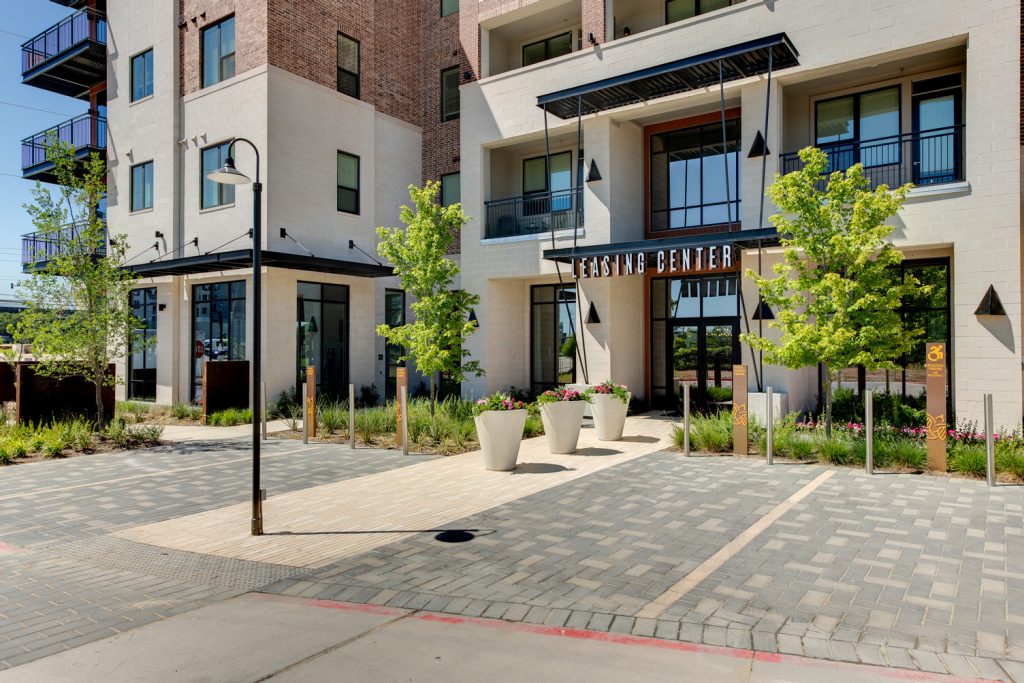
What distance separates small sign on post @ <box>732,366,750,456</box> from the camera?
1208 cm

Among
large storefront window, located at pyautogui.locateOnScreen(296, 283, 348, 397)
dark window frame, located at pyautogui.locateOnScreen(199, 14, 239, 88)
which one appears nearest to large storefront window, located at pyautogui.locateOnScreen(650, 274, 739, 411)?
large storefront window, located at pyautogui.locateOnScreen(296, 283, 348, 397)

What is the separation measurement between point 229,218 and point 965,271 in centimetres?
1947

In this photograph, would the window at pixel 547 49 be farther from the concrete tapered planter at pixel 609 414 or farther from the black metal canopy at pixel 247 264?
the concrete tapered planter at pixel 609 414

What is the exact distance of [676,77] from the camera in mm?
16656

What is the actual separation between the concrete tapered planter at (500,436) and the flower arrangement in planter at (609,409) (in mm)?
3434

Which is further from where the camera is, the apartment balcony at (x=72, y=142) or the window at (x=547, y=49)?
the apartment balcony at (x=72, y=142)

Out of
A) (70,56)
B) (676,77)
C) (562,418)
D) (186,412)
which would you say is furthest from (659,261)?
(70,56)

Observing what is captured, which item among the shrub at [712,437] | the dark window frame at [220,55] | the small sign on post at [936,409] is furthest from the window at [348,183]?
the small sign on post at [936,409]

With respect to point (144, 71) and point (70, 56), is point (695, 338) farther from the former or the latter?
point (70, 56)

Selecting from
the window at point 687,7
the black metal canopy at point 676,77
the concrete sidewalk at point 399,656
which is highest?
the window at point 687,7

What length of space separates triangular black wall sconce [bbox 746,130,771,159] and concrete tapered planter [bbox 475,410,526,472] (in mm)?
9419

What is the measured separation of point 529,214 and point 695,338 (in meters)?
6.75

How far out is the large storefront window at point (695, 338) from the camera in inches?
729

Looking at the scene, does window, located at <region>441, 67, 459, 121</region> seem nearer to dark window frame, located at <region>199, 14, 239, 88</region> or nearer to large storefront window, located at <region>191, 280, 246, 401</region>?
dark window frame, located at <region>199, 14, 239, 88</region>
